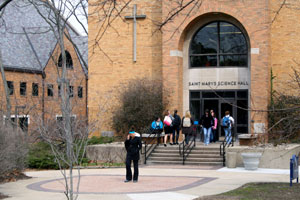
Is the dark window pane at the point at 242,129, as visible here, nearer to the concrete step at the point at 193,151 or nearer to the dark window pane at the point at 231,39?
the dark window pane at the point at 231,39

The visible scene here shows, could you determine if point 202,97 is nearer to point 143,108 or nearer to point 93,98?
point 143,108

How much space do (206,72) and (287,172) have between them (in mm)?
11824

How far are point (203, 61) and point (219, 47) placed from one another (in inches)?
51.5

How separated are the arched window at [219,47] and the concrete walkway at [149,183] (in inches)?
397

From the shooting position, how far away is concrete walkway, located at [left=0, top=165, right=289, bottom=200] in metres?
14.5

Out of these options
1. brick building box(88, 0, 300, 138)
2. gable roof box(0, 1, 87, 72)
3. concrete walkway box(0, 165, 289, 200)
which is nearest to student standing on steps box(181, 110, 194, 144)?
concrete walkway box(0, 165, 289, 200)

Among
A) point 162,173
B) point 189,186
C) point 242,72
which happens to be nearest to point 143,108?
point 242,72

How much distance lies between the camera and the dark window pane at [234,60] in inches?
1214

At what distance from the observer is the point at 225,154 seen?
78.7ft

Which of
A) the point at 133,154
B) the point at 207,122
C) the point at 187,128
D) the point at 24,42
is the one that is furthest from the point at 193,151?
the point at 24,42

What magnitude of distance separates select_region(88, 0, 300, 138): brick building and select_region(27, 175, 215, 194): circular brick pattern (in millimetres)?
11456

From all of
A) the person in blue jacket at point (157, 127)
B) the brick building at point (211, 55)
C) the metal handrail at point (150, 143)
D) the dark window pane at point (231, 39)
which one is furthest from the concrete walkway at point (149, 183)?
the dark window pane at point (231, 39)

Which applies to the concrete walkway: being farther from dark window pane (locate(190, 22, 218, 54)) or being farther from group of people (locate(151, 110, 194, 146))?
dark window pane (locate(190, 22, 218, 54))

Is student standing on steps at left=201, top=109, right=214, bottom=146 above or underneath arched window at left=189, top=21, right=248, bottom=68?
underneath
